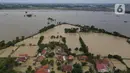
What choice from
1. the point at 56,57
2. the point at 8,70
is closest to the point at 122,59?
the point at 56,57

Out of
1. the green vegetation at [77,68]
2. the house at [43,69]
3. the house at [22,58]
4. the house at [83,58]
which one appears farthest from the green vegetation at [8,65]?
the house at [83,58]

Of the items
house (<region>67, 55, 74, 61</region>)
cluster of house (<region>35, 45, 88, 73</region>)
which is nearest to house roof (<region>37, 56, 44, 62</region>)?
cluster of house (<region>35, 45, 88, 73</region>)

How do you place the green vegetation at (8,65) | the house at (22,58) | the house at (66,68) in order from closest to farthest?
Answer: the green vegetation at (8,65) → the house at (66,68) → the house at (22,58)

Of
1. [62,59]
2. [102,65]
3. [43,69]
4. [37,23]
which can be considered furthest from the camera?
[37,23]

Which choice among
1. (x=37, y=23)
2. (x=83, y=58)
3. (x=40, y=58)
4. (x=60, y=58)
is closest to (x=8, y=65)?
(x=40, y=58)

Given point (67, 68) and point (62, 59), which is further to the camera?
point (62, 59)

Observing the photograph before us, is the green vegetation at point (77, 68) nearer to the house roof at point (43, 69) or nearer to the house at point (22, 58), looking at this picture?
the house roof at point (43, 69)

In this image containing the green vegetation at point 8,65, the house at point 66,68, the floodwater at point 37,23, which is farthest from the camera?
the floodwater at point 37,23

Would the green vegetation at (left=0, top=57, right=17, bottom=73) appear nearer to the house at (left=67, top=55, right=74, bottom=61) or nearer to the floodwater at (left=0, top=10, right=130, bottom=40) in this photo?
the house at (left=67, top=55, right=74, bottom=61)

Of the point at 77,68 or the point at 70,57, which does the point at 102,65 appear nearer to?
the point at 77,68
